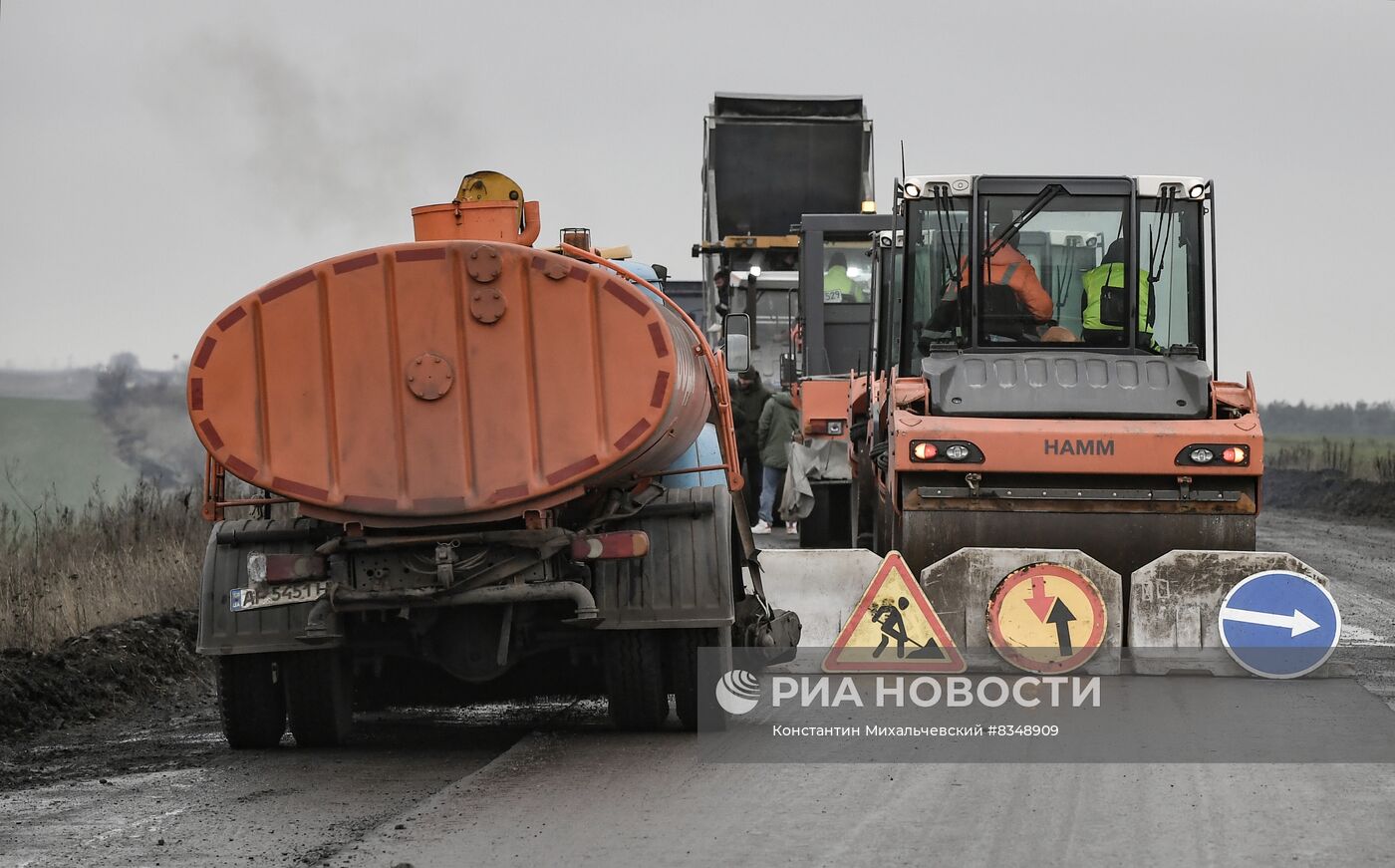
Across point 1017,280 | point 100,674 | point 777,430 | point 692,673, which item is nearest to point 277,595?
point 692,673

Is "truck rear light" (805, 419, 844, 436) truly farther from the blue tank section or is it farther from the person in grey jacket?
the blue tank section

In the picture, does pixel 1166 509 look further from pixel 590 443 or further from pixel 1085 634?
pixel 590 443

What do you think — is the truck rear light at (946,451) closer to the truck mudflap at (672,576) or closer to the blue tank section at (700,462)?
the blue tank section at (700,462)

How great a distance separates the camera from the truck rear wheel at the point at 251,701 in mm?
9016

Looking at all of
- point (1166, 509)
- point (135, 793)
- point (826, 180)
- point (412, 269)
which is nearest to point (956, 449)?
point (1166, 509)

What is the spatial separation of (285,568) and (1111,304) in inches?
248

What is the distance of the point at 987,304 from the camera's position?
12883 millimetres

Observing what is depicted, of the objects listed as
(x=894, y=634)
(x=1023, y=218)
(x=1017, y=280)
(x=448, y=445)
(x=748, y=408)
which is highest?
(x=1023, y=218)

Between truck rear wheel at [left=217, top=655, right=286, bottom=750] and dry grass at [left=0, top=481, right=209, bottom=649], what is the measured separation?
3.21 m

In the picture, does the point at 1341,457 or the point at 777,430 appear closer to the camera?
the point at 777,430

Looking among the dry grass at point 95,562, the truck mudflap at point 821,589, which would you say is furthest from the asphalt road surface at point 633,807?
the dry grass at point 95,562

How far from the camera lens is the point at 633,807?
7.27 metres

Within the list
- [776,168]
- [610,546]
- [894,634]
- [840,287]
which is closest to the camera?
[610,546]

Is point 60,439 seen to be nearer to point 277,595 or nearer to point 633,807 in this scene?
point 277,595
